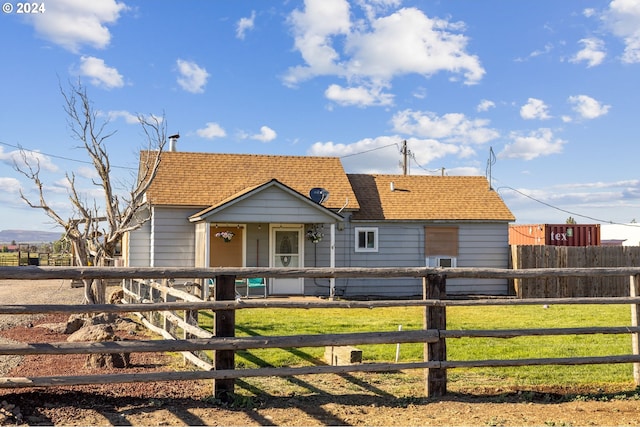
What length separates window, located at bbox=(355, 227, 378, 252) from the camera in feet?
70.8

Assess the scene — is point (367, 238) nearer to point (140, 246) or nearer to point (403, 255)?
point (403, 255)

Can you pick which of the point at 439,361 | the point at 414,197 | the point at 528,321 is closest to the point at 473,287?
the point at 414,197

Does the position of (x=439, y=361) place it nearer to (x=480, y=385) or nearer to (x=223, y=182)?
(x=480, y=385)

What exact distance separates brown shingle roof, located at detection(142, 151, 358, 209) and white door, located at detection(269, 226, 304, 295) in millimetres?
1655

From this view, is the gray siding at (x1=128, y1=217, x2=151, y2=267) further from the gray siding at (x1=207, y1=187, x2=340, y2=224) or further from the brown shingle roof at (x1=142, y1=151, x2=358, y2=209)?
the gray siding at (x1=207, y1=187, x2=340, y2=224)

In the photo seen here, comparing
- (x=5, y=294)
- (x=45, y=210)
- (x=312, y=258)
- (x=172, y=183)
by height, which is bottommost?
(x=5, y=294)

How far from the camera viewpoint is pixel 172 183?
20859mm

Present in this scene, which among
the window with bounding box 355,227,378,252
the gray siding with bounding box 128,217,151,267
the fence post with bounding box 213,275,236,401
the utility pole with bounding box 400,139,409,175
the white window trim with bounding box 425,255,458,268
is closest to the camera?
the fence post with bounding box 213,275,236,401

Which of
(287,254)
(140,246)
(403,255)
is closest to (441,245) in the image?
(403,255)

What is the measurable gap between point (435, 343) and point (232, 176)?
1614cm

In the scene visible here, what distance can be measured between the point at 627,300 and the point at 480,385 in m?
2.11

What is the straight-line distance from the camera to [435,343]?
270 inches

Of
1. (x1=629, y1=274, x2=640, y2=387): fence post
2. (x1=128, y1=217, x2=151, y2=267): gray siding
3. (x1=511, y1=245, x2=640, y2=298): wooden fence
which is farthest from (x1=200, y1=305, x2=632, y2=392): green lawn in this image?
(x1=128, y1=217, x2=151, y2=267): gray siding

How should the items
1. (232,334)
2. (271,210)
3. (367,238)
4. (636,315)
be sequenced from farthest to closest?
(367,238) < (271,210) < (636,315) < (232,334)
